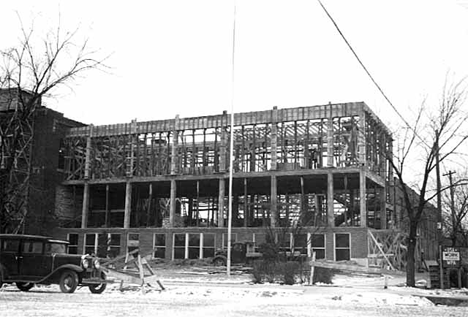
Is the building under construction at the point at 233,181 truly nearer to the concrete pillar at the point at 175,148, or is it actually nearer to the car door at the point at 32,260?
the concrete pillar at the point at 175,148

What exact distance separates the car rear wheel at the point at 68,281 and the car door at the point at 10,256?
1597 millimetres

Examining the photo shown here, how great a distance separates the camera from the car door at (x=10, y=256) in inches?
741

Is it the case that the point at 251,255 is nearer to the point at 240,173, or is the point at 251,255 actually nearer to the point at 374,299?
the point at 240,173

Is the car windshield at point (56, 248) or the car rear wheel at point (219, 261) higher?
the car windshield at point (56, 248)

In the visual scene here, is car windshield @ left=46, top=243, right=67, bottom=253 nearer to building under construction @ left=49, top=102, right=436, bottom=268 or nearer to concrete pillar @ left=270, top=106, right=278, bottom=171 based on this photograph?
building under construction @ left=49, top=102, right=436, bottom=268

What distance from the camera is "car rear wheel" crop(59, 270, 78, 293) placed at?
18500 mm

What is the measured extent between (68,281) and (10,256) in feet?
7.15

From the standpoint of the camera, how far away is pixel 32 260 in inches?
747

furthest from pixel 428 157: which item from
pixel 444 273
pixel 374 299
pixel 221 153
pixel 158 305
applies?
pixel 221 153

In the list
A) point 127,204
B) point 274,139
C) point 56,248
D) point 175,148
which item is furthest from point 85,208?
point 56,248

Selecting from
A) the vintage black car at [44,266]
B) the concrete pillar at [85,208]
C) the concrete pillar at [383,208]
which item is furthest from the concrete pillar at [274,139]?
Answer: the vintage black car at [44,266]

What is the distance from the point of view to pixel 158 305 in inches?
577

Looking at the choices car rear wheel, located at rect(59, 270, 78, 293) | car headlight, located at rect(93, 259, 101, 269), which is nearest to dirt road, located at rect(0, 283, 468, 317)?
car rear wheel, located at rect(59, 270, 78, 293)

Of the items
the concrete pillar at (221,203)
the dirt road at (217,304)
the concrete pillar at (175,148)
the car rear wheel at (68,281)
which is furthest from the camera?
the concrete pillar at (175,148)
